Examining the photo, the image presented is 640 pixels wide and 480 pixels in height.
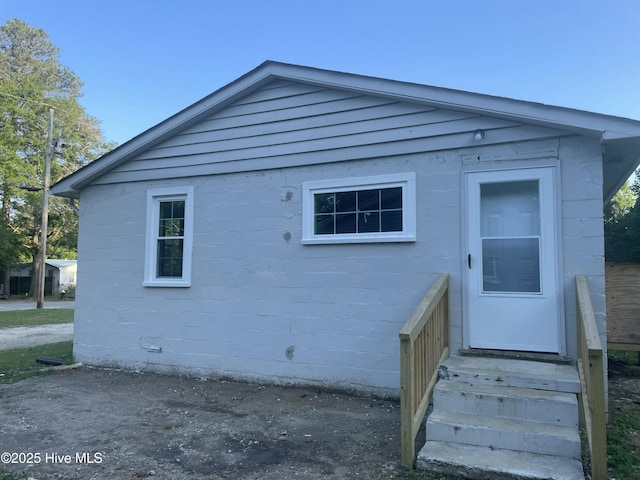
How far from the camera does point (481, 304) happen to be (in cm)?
477

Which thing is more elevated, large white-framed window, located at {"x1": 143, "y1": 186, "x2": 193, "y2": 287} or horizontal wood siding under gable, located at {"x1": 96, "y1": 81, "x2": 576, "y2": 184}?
horizontal wood siding under gable, located at {"x1": 96, "y1": 81, "x2": 576, "y2": 184}

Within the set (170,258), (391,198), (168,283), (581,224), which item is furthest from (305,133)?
(581,224)

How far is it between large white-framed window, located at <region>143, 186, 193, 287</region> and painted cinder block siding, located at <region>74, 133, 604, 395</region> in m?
0.15

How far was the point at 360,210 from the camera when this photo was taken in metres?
5.55

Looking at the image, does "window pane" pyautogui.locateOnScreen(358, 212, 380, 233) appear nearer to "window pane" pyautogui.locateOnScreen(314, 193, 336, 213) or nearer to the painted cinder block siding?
the painted cinder block siding

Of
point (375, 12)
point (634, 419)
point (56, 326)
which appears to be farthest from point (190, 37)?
point (634, 419)

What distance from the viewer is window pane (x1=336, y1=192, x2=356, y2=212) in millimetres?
5605

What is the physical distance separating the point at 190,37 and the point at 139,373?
1224 cm

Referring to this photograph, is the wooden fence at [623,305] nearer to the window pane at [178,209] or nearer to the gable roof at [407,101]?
the gable roof at [407,101]

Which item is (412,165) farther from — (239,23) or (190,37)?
(190,37)

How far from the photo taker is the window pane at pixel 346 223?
18.3 ft

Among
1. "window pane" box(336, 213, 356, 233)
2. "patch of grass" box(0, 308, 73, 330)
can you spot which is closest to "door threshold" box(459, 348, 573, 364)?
"window pane" box(336, 213, 356, 233)

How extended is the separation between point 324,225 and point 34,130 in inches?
1224

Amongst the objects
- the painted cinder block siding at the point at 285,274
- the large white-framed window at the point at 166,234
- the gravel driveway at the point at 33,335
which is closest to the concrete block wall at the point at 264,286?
the painted cinder block siding at the point at 285,274
